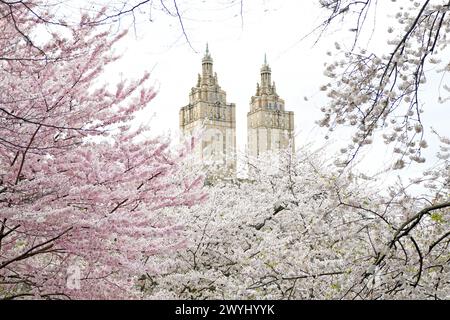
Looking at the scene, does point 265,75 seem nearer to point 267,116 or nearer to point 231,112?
point 267,116

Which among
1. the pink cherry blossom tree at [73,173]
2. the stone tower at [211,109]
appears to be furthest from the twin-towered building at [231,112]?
the pink cherry blossom tree at [73,173]

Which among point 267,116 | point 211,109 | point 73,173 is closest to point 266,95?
point 267,116

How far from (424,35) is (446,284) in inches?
60.8

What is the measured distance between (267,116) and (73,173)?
69.8m

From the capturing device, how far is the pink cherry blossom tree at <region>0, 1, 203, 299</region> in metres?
4.10

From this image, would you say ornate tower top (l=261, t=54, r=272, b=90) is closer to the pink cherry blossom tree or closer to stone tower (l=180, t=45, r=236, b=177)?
stone tower (l=180, t=45, r=236, b=177)

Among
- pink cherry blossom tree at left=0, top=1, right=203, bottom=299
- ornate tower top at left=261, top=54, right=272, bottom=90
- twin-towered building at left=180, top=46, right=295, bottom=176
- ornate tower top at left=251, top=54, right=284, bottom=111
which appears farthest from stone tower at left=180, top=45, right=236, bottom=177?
pink cherry blossom tree at left=0, top=1, right=203, bottom=299

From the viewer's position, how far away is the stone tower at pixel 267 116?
72.7 m

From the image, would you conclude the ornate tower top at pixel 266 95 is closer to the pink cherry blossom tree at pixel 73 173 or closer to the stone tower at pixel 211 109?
the stone tower at pixel 211 109

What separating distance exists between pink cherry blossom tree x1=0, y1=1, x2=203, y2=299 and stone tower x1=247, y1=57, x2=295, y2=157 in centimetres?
6652

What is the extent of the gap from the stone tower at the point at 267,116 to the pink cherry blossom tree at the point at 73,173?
66.5m

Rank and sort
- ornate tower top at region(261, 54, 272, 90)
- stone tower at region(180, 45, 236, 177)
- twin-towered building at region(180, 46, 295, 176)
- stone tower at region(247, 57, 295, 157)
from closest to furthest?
stone tower at region(180, 45, 236, 177) < twin-towered building at region(180, 46, 295, 176) < stone tower at region(247, 57, 295, 157) < ornate tower top at region(261, 54, 272, 90)

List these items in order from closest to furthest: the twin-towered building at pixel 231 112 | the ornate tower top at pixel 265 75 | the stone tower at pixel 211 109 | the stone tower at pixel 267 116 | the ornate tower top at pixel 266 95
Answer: the stone tower at pixel 211 109
the twin-towered building at pixel 231 112
the stone tower at pixel 267 116
the ornate tower top at pixel 266 95
the ornate tower top at pixel 265 75
